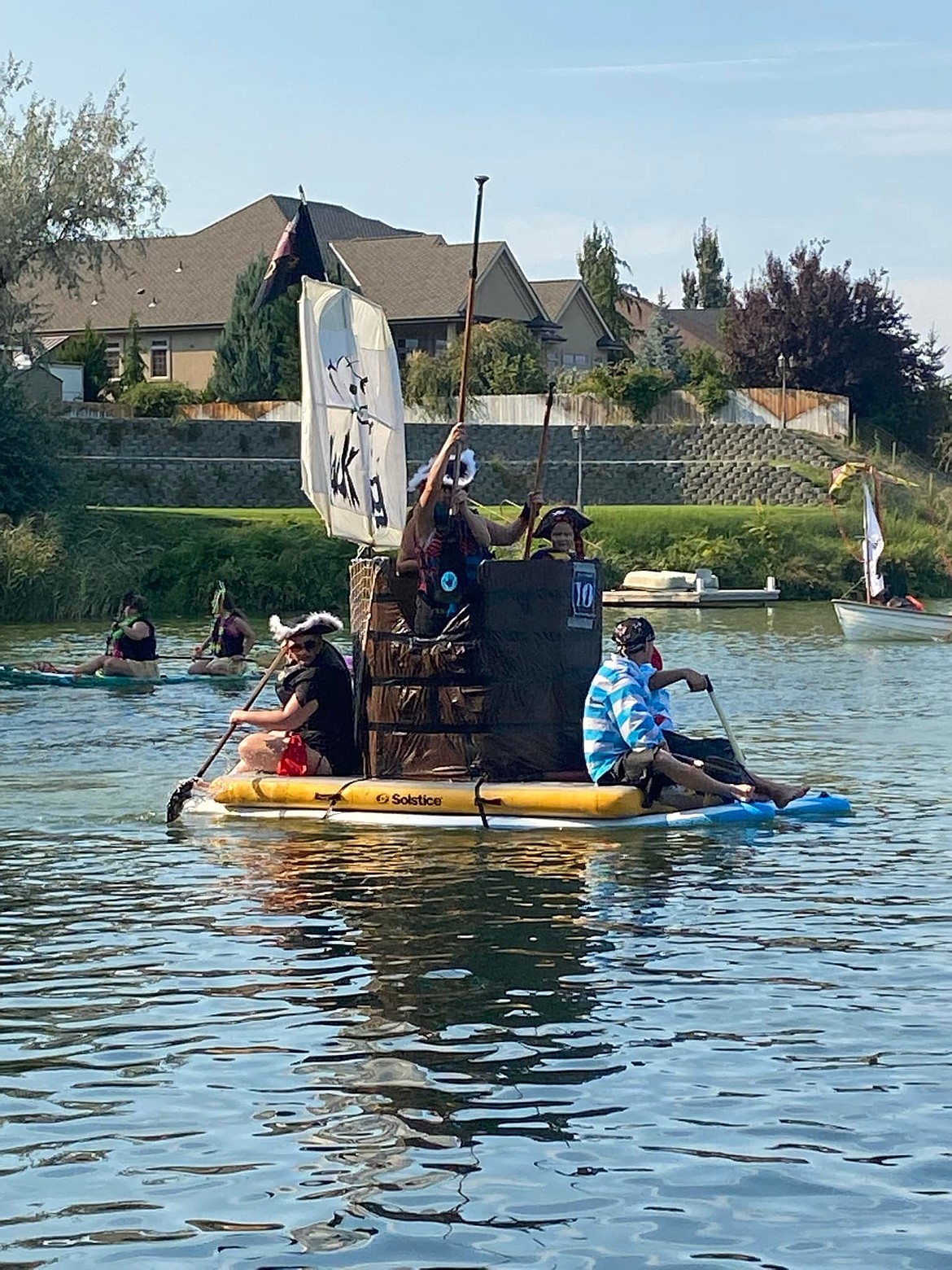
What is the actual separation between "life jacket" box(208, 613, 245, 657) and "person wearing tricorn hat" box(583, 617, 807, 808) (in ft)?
44.9

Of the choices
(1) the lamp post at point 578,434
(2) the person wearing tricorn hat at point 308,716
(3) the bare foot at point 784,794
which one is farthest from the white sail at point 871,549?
(2) the person wearing tricorn hat at point 308,716

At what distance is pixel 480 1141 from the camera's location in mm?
8125

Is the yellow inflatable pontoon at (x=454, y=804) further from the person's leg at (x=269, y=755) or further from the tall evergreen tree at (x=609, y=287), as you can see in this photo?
the tall evergreen tree at (x=609, y=287)

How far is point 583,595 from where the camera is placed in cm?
1580

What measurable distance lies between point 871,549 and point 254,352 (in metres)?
31.8

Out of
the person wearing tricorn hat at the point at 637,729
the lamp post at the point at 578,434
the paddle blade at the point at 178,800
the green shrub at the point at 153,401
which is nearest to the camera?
the person wearing tricorn hat at the point at 637,729

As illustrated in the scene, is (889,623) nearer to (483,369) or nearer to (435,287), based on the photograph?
(483,369)

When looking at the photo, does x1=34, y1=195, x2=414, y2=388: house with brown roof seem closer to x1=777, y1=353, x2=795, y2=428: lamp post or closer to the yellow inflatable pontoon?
x1=777, y1=353, x2=795, y2=428: lamp post

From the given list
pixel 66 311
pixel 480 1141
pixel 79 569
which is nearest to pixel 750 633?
pixel 79 569

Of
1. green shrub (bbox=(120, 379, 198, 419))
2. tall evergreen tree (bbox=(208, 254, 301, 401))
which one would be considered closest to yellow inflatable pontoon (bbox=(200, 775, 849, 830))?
green shrub (bbox=(120, 379, 198, 419))

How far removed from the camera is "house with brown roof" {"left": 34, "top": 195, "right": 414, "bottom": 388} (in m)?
78.2

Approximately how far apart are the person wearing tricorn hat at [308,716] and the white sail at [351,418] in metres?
0.84

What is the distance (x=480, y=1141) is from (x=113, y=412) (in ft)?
192

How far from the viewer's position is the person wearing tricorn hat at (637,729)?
15.0 meters
